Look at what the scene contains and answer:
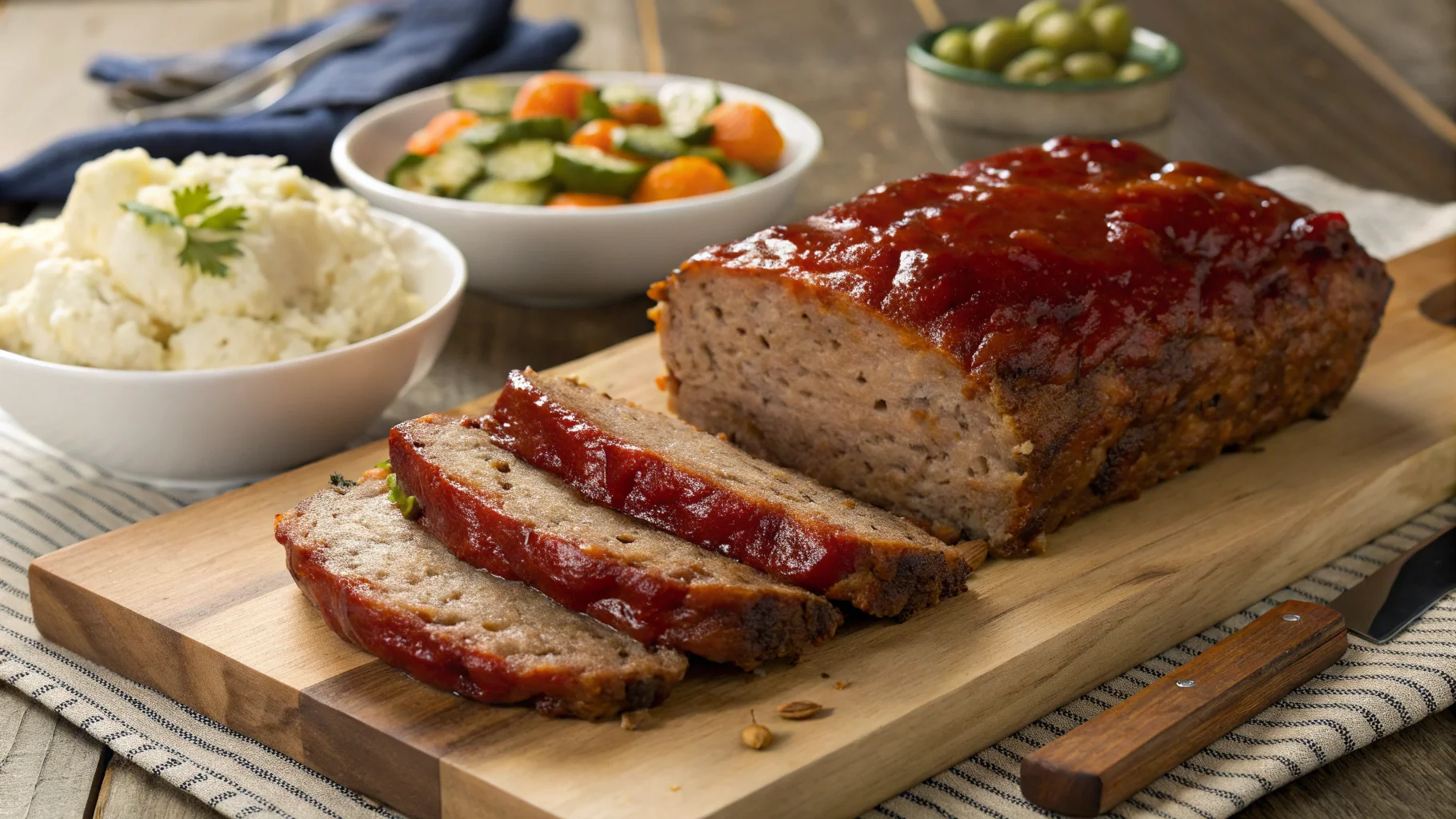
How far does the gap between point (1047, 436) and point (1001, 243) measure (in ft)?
1.91

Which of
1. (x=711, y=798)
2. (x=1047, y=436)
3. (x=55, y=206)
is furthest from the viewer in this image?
(x=55, y=206)

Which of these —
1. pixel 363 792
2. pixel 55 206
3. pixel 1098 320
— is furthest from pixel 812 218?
pixel 55 206

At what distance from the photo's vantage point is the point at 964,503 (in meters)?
4.04

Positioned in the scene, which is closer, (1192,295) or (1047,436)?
(1047,436)

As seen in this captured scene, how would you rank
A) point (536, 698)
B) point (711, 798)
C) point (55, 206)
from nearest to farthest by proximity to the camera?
point (711, 798)
point (536, 698)
point (55, 206)

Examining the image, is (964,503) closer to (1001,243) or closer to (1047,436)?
(1047,436)

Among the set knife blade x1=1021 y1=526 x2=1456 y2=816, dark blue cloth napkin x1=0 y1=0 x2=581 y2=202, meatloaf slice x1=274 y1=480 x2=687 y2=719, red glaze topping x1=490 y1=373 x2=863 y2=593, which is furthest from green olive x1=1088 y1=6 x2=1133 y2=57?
meatloaf slice x1=274 y1=480 x2=687 y2=719

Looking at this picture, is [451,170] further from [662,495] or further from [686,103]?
[662,495]

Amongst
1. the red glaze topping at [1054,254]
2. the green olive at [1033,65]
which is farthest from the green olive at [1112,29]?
A: the red glaze topping at [1054,254]

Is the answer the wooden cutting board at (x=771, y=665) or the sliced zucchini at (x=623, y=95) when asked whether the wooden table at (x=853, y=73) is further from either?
the wooden cutting board at (x=771, y=665)

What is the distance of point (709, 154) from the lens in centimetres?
600

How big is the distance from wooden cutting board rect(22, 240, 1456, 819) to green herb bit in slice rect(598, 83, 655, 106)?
2.15 m

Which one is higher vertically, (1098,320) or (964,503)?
(1098,320)

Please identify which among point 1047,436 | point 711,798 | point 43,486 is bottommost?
point 43,486
